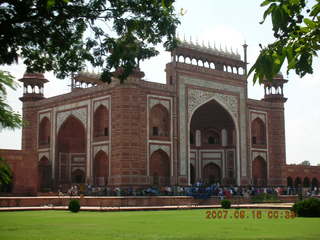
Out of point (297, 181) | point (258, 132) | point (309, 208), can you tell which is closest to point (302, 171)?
point (297, 181)

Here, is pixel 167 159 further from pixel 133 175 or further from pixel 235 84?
pixel 235 84

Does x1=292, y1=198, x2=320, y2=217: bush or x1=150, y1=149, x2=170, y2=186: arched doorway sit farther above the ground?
x1=150, y1=149, x2=170, y2=186: arched doorway

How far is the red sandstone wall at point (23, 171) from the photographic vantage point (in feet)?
81.8

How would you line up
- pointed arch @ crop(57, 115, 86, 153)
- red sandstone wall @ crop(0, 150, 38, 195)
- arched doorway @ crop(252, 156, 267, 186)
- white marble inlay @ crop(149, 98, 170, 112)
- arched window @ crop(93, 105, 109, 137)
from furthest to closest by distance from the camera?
arched doorway @ crop(252, 156, 267, 186)
pointed arch @ crop(57, 115, 86, 153)
arched window @ crop(93, 105, 109, 137)
white marble inlay @ crop(149, 98, 170, 112)
red sandstone wall @ crop(0, 150, 38, 195)

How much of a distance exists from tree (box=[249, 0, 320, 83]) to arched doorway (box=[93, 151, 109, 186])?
83.0 ft

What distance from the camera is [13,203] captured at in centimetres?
1878

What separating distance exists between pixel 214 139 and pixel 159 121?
289 inches

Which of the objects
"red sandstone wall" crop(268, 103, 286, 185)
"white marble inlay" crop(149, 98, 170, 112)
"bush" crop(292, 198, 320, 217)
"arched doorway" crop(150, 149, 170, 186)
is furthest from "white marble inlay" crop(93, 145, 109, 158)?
"bush" crop(292, 198, 320, 217)

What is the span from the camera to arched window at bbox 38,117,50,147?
31.9 metres

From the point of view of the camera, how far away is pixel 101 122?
28.4 meters

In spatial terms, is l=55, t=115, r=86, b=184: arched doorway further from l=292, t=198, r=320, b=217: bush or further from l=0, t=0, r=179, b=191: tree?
l=0, t=0, r=179, b=191: tree

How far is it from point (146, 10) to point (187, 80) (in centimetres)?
2177

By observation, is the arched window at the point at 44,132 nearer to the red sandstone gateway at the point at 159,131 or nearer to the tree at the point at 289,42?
the red sandstone gateway at the point at 159,131

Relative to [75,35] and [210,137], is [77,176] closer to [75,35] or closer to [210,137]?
[210,137]
